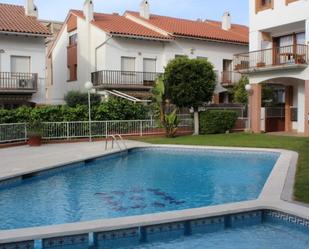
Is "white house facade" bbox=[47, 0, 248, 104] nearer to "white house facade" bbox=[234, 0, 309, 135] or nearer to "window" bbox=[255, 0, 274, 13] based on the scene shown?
"window" bbox=[255, 0, 274, 13]

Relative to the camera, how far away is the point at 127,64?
3912cm

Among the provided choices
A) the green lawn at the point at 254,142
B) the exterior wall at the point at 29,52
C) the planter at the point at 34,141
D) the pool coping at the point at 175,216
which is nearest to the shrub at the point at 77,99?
the exterior wall at the point at 29,52

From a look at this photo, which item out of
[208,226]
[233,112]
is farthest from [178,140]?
[208,226]

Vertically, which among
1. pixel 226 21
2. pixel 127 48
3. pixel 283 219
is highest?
pixel 226 21

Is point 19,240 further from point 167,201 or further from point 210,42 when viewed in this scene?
point 210,42

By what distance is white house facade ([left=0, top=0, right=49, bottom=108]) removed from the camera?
32062mm

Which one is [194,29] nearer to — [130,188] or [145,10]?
[145,10]

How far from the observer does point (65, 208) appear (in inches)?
461

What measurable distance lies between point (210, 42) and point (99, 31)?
10481 mm

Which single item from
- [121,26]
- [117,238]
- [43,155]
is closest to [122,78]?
[121,26]

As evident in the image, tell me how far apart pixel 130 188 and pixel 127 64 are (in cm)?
2583

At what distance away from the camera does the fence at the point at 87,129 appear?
24.9 m

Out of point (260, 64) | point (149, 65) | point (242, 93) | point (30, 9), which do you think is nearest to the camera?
point (260, 64)

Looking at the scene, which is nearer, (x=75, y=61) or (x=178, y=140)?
(x=178, y=140)
